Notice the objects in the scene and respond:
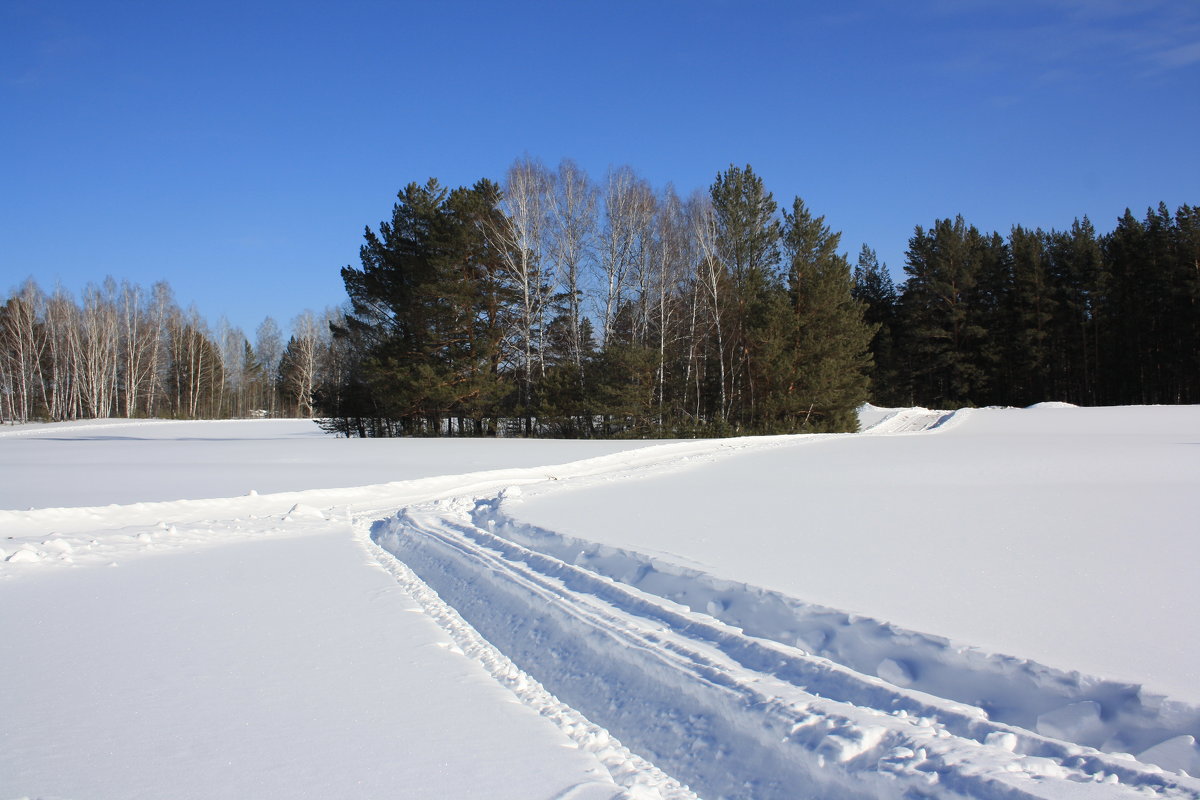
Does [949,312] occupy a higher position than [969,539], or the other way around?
[949,312]

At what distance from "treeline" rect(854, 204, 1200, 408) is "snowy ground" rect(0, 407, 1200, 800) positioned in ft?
128

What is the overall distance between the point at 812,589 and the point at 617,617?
58.5 inches

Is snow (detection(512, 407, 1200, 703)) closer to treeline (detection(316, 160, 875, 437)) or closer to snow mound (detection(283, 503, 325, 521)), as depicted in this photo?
snow mound (detection(283, 503, 325, 521))

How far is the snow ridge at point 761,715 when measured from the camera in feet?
9.45

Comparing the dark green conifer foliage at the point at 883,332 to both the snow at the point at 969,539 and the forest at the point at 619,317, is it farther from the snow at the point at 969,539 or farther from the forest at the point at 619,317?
the snow at the point at 969,539

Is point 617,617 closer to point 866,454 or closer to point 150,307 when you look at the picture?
point 866,454

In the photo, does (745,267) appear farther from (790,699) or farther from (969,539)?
(790,699)

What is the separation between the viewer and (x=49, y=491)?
42.9ft

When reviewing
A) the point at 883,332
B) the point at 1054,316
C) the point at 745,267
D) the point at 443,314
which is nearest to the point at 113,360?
the point at 443,314

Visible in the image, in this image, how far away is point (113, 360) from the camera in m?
55.9

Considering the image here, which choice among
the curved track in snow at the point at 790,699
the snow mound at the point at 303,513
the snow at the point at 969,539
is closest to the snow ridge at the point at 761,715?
the curved track in snow at the point at 790,699

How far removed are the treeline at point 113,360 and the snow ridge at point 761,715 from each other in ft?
151

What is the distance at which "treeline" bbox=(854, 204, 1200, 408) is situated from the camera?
135 ft

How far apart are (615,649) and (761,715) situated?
1.27 m
